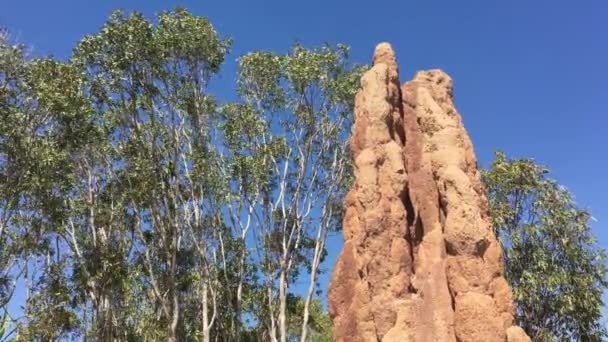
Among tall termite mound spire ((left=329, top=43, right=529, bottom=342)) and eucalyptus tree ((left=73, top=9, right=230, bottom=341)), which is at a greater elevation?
eucalyptus tree ((left=73, top=9, right=230, bottom=341))

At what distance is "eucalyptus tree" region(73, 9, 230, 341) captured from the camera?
25984 mm

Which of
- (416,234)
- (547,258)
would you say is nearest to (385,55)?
(416,234)

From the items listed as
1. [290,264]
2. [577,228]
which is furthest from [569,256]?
[290,264]

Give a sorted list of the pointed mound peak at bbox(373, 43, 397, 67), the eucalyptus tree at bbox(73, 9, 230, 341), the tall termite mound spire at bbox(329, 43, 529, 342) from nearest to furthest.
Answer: the tall termite mound spire at bbox(329, 43, 529, 342), the pointed mound peak at bbox(373, 43, 397, 67), the eucalyptus tree at bbox(73, 9, 230, 341)

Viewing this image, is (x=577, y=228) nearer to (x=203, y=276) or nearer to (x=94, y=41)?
(x=203, y=276)

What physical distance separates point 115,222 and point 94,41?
348 inches

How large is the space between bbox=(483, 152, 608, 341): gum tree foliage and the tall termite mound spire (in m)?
10.4

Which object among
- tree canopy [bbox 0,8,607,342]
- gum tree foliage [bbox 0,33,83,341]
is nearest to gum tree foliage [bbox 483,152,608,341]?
tree canopy [bbox 0,8,607,342]

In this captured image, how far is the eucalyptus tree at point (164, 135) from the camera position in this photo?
85.3 ft

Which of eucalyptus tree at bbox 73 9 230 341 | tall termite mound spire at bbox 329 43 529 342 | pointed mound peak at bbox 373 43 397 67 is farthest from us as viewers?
eucalyptus tree at bbox 73 9 230 341

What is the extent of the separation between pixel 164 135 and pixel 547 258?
16.5 metres

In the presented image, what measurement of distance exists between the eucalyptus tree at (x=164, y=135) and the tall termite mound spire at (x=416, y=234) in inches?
458

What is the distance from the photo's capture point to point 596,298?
24375mm

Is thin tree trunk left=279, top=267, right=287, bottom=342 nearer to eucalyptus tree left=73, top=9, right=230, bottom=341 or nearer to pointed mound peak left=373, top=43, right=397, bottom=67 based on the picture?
eucalyptus tree left=73, top=9, right=230, bottom=341
